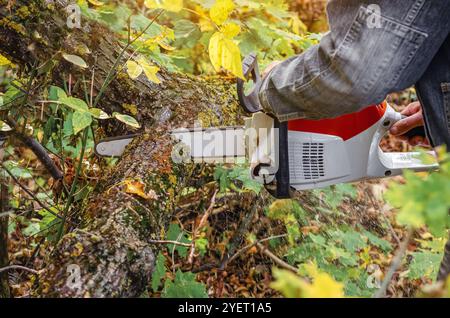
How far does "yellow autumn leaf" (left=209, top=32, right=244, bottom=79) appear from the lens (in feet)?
4.52

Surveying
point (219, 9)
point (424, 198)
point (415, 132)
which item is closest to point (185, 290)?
point (219, 9)

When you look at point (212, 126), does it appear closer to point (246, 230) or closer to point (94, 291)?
point (246, 230)

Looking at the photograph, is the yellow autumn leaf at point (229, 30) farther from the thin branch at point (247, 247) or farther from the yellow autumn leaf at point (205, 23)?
the thin branch at point (247, 247)

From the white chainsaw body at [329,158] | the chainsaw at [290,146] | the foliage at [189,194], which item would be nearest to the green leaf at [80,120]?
the foliage at [189,194]

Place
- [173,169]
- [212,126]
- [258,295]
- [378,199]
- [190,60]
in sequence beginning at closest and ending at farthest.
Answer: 1. [173,169]
2. [212,126]
3. [258,295]
4. [378,199]
5. [190,60]

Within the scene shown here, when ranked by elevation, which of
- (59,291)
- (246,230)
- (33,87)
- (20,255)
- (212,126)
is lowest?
(20,255)

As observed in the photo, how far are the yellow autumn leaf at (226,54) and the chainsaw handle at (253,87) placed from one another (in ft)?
0.96

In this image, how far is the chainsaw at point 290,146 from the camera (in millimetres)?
1709

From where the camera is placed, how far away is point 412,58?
3.88ft

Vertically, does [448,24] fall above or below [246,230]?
above

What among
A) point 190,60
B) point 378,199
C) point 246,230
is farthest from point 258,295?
point 190,60

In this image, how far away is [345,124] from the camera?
5.84 feet

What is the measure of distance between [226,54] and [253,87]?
38 cm

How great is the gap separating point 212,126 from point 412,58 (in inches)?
35.5
